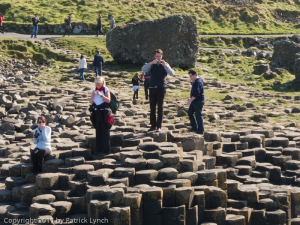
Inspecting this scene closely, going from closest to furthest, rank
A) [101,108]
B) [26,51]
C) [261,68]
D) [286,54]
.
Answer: [101,108] → [261,68] → [26,51] → [286,54]

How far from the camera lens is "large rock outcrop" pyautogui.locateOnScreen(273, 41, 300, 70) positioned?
86.5ft

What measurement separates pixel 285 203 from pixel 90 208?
13.7 feet

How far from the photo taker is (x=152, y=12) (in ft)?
133

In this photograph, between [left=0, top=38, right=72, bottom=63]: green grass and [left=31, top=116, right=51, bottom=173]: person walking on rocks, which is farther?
[left=0, top=38, right=72, bottom=63]: green grass

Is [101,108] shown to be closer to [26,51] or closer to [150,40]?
[150,40]

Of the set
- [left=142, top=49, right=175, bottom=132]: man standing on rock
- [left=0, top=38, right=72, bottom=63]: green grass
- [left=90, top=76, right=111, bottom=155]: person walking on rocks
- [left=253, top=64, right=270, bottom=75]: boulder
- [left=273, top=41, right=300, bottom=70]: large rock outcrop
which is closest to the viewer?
[left=90, top=76, right=111, bottom=155]: person walking on rocks

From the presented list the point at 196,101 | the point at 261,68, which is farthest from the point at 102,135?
the point at 261,68

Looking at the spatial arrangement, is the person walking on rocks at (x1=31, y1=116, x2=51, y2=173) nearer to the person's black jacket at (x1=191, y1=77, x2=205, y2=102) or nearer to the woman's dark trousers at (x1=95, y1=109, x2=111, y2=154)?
the woman's dark trousers at (x1=95, y1=109, x2=111, y2=154)

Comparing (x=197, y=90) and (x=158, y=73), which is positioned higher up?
(x=158, y=73)

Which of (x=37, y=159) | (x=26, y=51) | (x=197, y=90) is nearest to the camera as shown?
(x=37, y=159)

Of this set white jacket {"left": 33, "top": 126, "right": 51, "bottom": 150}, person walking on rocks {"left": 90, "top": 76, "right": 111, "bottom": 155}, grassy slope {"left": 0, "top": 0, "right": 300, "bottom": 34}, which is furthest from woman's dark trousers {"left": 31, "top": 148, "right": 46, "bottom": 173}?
grassy slope {"left": 0, "top": 0, "right": 300, "bottom": 34}

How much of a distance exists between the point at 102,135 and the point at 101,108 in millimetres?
636

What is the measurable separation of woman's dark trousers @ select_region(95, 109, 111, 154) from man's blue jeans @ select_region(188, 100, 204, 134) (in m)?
2.95

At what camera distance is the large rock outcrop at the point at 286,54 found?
86.5 ft
